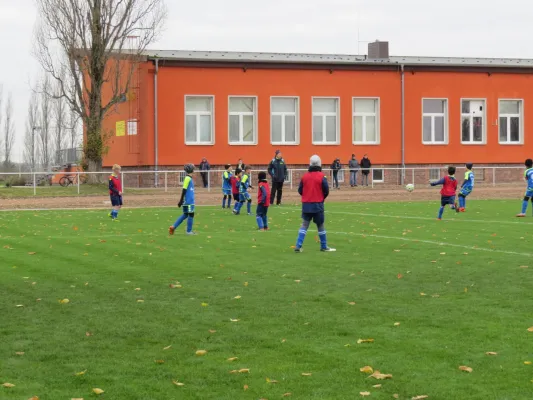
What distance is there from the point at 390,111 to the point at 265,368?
48.8m

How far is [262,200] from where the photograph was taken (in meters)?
26.0

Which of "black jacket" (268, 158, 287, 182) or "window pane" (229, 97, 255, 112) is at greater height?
"window pane" (229, 97, 255, 112)

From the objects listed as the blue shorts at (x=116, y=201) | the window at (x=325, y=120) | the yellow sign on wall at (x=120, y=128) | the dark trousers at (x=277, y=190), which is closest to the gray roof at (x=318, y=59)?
the window at (x=325, y=120)

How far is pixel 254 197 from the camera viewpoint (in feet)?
147

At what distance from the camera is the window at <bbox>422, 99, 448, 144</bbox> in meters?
58.2

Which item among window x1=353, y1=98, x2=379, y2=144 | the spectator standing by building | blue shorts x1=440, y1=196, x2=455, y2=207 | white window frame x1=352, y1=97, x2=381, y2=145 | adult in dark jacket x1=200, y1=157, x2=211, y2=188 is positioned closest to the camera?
blue shorts x1=440, y1=196, x2=455, y2=207

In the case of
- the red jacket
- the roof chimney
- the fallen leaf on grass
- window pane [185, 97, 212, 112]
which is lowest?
the fallen leaf on grass

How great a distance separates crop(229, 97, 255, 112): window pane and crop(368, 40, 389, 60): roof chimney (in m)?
8.99

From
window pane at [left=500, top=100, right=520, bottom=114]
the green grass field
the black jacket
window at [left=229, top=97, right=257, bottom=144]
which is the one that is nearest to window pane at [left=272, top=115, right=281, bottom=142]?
window at [left=229, top=97, right=257, bottom=144]

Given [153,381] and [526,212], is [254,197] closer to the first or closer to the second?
[526,212]

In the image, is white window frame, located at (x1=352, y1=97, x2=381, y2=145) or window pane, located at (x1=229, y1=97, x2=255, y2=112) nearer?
window pane, located at (x1=229, y1=97, x2=255, y2=112)

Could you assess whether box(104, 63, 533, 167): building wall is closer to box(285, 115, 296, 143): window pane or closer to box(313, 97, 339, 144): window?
box(313, 97, 339, 144): window

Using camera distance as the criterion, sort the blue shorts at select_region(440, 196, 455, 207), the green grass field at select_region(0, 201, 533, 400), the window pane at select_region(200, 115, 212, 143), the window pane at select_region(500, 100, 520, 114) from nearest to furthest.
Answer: the green grass field at select_region(0, 201, 533, 400), the blue shorts at select_region(440, 196, 455, 207), the window pane at select_region(200, 115, 212, 143), the window pane at select_region(500, 100, 520, 114)

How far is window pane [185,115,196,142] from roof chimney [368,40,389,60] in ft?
39.9
